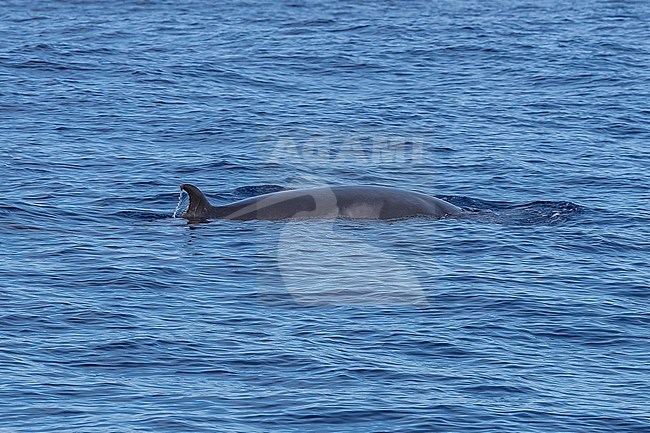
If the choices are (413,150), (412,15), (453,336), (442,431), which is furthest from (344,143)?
(412,15)

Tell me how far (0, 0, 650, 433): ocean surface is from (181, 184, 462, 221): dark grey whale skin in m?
0.34

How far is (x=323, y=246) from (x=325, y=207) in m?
1.92

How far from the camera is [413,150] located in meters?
31.8

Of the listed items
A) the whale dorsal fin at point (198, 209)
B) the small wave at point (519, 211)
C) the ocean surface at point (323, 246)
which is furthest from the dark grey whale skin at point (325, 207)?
the small wave at point (519, 211)

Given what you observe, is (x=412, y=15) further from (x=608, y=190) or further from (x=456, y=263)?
(x=456, y=263)

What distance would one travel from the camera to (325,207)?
944 inches

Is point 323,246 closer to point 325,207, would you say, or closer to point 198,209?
point 325,207

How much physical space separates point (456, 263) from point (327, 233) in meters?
2.77

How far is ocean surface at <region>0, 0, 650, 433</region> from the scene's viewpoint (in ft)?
49.7

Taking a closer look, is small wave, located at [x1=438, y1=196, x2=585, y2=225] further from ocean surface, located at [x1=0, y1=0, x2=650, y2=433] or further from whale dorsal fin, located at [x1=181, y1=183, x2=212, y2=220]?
whale dorsal fin, located at [x1=181, y1=183, x2=212, y2=220]

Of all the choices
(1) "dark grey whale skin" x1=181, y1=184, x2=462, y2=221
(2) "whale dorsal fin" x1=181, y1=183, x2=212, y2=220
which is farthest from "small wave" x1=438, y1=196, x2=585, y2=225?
(2) "whale dorsal fin" x1=181, y1=183, x2=212, y2=220

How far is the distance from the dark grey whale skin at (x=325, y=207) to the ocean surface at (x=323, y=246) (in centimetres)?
34

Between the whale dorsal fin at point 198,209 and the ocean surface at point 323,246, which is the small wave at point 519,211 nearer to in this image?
the ocean surface at point 323,246

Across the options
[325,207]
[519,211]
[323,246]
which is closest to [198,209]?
[325,207]
